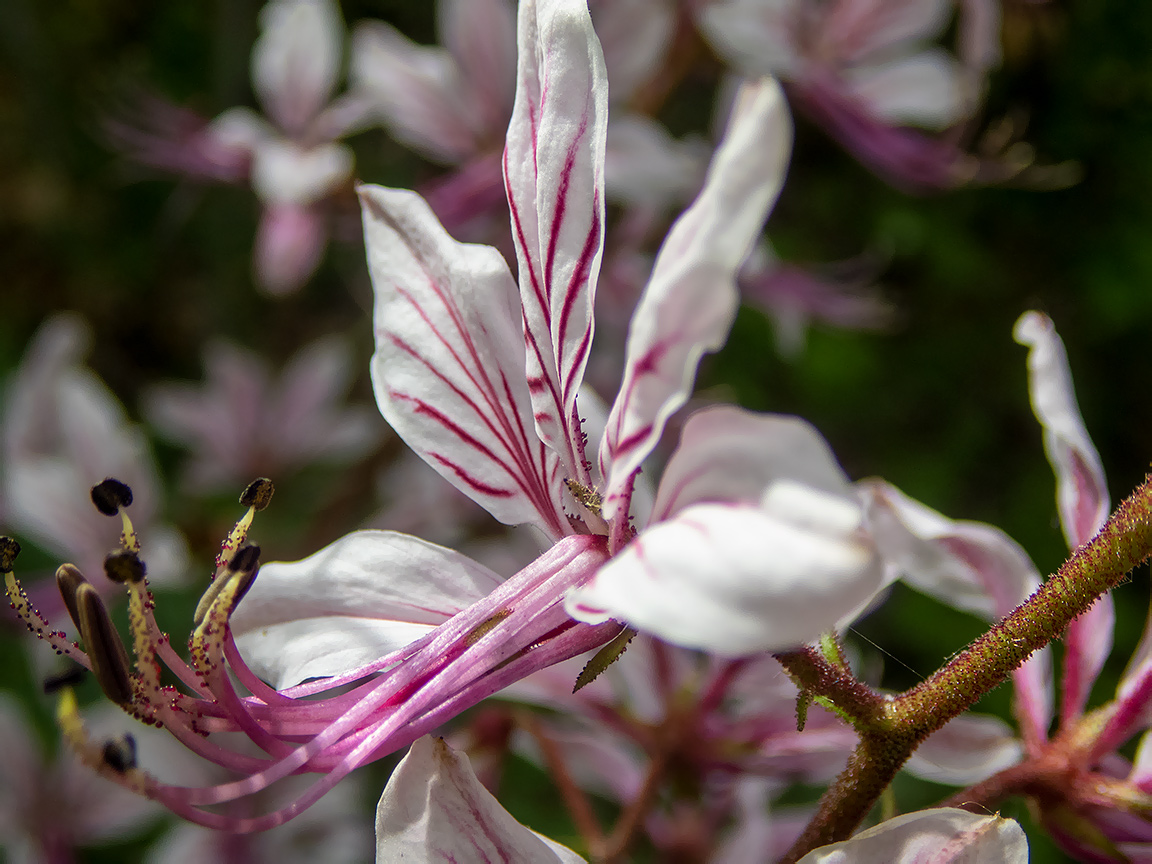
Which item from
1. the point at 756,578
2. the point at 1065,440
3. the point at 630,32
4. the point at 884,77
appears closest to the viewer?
the point at 756,578

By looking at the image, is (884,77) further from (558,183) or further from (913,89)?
(558,183)

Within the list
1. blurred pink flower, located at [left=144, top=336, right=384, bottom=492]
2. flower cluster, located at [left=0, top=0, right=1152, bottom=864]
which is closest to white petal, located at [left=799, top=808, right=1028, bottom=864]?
flower cluster, located at [left=0, top=0, right=1152, bottom=864]

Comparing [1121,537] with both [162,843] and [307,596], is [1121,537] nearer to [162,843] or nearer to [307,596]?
[307,596]

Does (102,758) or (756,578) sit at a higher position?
(756,578)

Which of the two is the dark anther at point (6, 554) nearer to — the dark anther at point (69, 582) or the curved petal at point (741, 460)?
the dark anther at point (69, 582)

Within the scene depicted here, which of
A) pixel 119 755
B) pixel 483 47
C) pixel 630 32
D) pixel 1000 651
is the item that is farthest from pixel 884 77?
pixel 119 755

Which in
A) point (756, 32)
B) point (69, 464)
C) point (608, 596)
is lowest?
point (69, 464)

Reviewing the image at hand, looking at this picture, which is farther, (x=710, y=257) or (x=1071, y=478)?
(x=1071, y=478)
